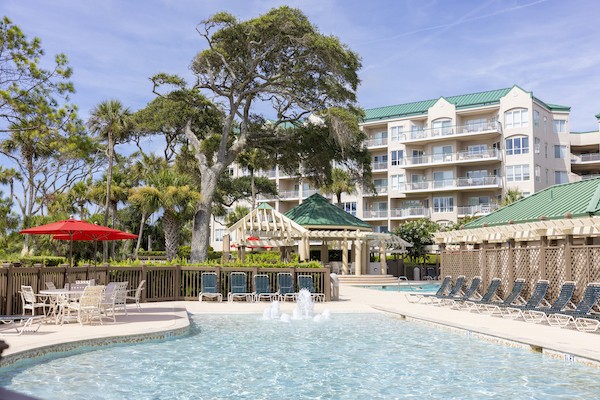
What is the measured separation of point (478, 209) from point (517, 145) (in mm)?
6862

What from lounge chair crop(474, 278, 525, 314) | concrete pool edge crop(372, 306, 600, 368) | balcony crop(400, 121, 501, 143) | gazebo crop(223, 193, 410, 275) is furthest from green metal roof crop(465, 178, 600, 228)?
balcony crop(400, 121, 501, 143)

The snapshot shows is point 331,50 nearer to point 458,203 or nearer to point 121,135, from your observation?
point 121,135

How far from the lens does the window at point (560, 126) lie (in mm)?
57750

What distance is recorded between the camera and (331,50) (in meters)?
30.5

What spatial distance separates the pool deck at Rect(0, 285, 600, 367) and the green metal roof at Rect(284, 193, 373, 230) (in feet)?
67.2

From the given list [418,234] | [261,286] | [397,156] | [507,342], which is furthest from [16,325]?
[397,156]

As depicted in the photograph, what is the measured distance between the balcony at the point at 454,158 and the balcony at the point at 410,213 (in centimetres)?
430

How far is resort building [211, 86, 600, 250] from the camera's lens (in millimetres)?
55031

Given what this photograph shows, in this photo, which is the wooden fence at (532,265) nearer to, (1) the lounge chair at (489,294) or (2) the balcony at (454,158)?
(1) the lounge chair at (489,294)

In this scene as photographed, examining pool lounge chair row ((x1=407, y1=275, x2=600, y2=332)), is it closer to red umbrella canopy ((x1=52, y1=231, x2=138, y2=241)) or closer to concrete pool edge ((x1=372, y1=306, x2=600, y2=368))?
concrete pool edge ((x1=372, y1=306, x2=600, y2=368))

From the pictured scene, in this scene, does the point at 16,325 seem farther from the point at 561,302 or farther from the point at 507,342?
the point at 561,302

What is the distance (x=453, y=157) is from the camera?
188ft

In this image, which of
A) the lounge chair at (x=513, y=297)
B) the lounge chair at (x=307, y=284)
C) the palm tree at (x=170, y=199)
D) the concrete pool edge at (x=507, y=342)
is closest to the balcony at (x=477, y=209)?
the palm tree at (x=170, y=199)

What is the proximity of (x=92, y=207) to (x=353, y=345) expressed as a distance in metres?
44.3
